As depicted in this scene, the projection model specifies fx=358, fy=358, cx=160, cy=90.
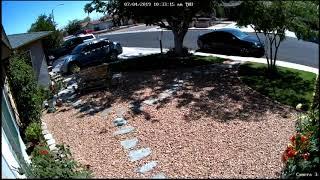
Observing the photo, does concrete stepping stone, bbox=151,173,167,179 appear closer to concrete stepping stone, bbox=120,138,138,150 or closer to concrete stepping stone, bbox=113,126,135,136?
concrete stepping stone, bbox=120,138,138,150

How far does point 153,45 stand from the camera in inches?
1193

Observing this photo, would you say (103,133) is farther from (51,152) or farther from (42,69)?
(42,69)

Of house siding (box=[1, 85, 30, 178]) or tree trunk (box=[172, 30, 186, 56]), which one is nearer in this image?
house siding (box=[1, 85, 30, 178])

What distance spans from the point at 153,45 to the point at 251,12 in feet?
51.8

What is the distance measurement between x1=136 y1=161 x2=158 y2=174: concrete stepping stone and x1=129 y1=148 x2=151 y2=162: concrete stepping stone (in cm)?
45

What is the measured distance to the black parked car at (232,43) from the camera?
839 inches

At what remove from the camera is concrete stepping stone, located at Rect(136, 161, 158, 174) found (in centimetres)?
884

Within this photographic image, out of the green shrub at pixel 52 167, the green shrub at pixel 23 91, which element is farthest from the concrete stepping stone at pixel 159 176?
the green shrub at pixel 23 91

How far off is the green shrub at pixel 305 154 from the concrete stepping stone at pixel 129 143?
4.29 meters

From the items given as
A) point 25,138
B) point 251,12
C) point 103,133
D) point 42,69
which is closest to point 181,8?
point 251,12

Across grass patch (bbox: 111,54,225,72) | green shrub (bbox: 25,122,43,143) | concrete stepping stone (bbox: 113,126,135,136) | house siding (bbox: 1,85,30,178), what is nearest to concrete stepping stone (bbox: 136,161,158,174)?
concrete stepping stone (bbox: 113,126,135,136)

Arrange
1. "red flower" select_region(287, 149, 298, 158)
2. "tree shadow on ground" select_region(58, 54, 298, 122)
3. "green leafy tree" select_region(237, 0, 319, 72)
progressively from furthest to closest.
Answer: "green leafy tree" select_region(237, 0, 319, 72)
"tree shadow on ground" select_region(58, 54, 298, 122)
"red flower" select_region(287, 149, 298, 158)

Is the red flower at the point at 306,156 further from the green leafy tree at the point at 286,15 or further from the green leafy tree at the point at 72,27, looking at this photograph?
the green leafy tree at the point at 72,27

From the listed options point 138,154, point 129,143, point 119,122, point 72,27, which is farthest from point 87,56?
point 72,27
